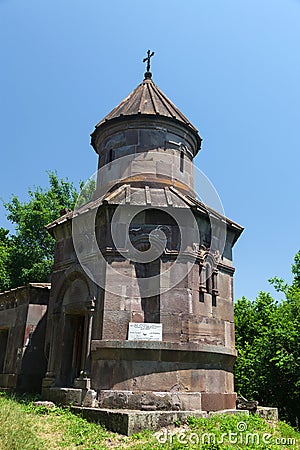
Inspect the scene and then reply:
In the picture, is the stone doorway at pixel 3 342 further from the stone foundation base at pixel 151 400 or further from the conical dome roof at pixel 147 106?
the conical dome roof at pixel 147 106

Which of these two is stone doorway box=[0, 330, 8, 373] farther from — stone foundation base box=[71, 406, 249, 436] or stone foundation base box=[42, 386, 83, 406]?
stone foundation base box=[71, 406, 249, 436]

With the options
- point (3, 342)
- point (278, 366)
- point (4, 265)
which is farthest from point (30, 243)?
point (278, 366)

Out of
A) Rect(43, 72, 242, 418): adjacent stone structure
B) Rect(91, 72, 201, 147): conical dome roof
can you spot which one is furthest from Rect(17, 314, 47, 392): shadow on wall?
Rect(91, 72, 201, 147): conical dome roof

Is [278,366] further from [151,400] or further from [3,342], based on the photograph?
[3,342]

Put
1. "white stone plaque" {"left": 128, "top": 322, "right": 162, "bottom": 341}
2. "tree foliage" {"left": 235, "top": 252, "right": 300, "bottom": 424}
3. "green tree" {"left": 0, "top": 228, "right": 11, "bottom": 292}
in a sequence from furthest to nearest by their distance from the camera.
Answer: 1. "green tree" {"left": 0, "top": 228, "right": 11, "bottom": 292}
2. "tree foliage" {"left": 235, "top": 252, "right": 300, "bottom": 424}
3. "white stone plaque" {"left": 128, "top": 322, "right": 162, "bottom": 341}

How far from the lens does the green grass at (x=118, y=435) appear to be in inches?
245

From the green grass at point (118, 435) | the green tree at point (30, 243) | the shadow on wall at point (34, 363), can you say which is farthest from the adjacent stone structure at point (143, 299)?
the green tree at point (30, 243)

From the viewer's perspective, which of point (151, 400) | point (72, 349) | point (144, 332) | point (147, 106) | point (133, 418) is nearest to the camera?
point (133, 418)

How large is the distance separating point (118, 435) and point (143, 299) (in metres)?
2.84

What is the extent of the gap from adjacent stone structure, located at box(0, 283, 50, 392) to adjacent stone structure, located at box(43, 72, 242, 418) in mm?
1836

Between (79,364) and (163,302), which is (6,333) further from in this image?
(163,302)

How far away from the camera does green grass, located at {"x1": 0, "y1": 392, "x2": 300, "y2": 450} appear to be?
622cm

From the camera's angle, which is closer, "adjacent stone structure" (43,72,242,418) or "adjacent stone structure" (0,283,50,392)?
"adjacent stone structure" (43,72,242,418)

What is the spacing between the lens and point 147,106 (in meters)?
11.9
